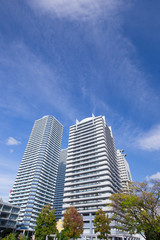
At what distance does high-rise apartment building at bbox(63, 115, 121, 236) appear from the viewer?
6091 centimetres

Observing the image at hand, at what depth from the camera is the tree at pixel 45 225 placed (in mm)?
41156

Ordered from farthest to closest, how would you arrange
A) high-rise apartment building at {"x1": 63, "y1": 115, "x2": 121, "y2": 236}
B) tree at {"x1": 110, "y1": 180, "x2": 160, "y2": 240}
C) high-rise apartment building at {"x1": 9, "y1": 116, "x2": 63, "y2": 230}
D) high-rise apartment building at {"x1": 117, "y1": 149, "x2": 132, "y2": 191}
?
high-rise apartment building at {"x1": 117, "y1": 149, "x2": 132, "y2": 191}
high-rise apartment building at {"x1": 9, "y1": 116, "x2": 63, "y2": 230}
high-rise apartment building at {"x1": 63, "y1": 115, "x2": 121, "y2": 236}
tree at {"x1": 110, "y1": 180, "x2": 160, "y2": 240}

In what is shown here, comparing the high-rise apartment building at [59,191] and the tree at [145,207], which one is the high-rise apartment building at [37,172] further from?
the tree at [145,207]

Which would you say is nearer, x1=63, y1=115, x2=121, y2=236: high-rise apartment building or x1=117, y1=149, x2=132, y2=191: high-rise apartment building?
x1=63, y1=115, x2=121, y2=236: high-rise apartment building

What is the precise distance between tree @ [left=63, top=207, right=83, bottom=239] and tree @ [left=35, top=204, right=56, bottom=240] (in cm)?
671

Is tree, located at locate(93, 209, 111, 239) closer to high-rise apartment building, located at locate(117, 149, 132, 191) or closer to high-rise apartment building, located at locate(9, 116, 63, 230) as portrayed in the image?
high-rise apartment building, located at locate(9, 116, 63, 230)

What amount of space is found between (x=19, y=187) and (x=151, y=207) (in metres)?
103

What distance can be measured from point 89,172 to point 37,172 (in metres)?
51.5

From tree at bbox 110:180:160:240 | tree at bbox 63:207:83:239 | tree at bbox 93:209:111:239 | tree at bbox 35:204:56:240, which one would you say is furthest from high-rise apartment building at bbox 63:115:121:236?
tree at bbox 110:180:160:240

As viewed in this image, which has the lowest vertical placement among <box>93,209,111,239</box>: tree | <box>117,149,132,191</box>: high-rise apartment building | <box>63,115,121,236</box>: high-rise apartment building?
<box>93,209,111,239</box>: tree

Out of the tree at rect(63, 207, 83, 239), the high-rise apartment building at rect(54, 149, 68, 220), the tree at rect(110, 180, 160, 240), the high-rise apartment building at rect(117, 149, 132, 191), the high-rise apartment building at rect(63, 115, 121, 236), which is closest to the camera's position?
the tree at rect(110, 180, 160, 240)

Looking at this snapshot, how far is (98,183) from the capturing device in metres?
65.1

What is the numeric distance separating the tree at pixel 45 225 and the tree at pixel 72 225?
6708 millimetres

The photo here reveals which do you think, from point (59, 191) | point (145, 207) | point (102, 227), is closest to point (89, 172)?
point (102, 227)
